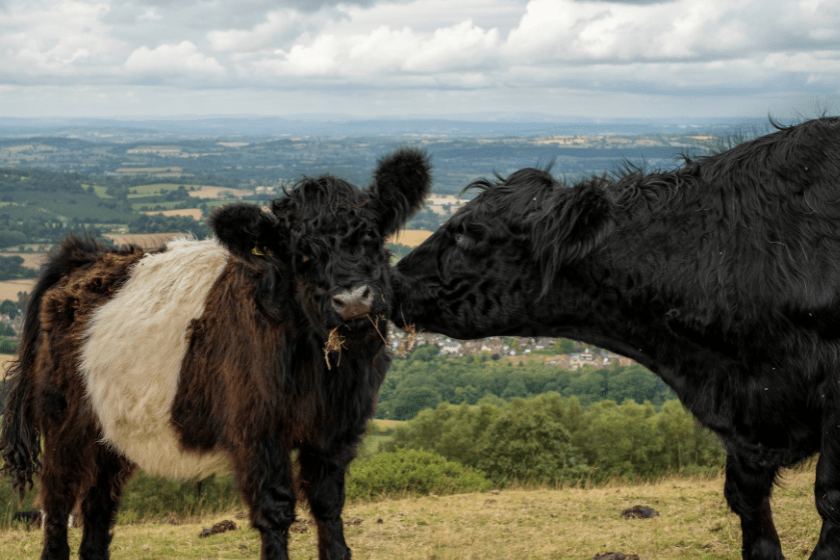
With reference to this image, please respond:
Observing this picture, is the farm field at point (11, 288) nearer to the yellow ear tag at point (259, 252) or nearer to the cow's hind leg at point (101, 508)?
the cow's hind leg at point (101, 508)

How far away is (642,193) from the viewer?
4086mm

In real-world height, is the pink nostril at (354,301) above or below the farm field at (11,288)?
above

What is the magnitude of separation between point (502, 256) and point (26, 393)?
4.59 metres

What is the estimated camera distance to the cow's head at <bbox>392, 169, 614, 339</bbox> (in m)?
3.93

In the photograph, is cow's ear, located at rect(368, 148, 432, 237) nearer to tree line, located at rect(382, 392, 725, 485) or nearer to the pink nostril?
the pink nostril

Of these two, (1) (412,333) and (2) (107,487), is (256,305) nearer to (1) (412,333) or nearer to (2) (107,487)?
(1) (412,333)

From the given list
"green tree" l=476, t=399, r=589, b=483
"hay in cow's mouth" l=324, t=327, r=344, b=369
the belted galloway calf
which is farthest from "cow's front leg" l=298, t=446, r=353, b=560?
"green tree" l=476, t=399, r=589, b=483

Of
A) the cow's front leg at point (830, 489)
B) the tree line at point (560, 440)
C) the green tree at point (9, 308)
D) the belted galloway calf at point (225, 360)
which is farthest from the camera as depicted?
the green tree at point (9, 308)

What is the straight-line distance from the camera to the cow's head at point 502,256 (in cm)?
393

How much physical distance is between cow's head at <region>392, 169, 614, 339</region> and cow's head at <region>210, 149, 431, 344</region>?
0.93ft

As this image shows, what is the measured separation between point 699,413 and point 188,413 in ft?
11.8

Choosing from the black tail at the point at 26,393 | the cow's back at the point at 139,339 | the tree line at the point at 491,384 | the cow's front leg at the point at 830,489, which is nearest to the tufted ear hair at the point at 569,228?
the cow's front leg at the point at 830,489

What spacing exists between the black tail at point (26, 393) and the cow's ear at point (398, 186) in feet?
10.2

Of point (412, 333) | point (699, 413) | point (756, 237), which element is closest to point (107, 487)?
point (412, 333)
